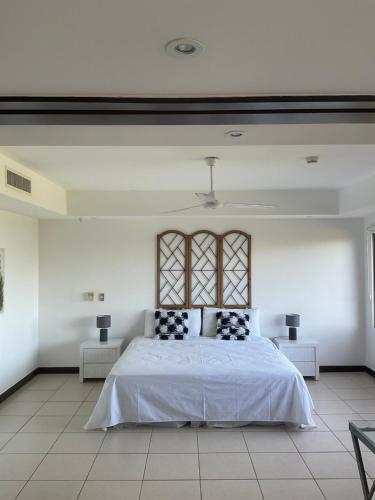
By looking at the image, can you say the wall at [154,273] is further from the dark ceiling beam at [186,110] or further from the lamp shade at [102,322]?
the dark ceiling beam at [186,110]

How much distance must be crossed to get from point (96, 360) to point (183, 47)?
4724mm

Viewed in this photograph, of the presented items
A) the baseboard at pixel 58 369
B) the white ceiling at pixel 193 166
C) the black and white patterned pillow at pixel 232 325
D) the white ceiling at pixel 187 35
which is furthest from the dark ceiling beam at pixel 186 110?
the baseboard at pixel 58 369

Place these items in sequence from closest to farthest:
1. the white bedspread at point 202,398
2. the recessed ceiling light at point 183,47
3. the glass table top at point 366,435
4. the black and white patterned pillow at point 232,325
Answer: the recessed ceiling light at point 183,47, the glass table top at point 366,435, the white bedspread at point 202,398, the black and white patterned pillow at point 232,325

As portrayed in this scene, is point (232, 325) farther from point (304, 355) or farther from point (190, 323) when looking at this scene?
point (304, 355)

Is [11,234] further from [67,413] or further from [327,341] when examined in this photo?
[327,341]

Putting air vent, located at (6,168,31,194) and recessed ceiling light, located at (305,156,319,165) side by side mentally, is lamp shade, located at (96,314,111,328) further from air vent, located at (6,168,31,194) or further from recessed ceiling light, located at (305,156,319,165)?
recessed ceiling light, located at (305,156,319,165)

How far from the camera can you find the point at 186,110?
5.34ft

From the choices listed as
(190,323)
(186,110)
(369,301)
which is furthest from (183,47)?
(369,301)

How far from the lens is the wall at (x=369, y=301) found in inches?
219

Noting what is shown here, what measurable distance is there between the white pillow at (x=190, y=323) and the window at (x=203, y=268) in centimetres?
21

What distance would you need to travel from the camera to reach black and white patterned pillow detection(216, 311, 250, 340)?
527 cm

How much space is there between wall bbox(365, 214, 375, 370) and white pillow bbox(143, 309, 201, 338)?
8.15ft

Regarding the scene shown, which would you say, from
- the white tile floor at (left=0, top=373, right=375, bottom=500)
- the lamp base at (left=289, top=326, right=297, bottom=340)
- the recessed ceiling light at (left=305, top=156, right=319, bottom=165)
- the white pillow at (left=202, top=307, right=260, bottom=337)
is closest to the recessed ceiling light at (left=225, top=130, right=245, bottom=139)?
the recessed ceiling light at (left=305, top=156, right=319, bottom=165)

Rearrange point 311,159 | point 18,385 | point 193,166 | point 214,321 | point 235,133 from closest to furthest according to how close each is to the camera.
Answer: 1. point 235,133
2. point 311,159
3. point 193,166
4. point 18,385
5. point 214,321
